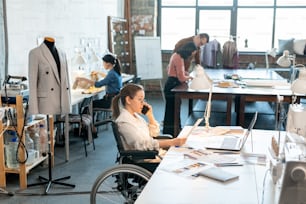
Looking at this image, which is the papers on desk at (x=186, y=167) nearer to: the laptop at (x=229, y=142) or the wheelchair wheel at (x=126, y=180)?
the wheelchair wheel at (x=126, y=180)

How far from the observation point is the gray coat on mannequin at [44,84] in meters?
3.68

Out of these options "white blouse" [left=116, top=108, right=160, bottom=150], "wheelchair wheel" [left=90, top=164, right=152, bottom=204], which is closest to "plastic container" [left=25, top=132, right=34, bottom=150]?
"wheelchair wheel" [left=90, top=164, right=152, bottom=204]

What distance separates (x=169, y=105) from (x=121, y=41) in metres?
3.36

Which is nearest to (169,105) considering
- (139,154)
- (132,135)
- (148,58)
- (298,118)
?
(132,135)

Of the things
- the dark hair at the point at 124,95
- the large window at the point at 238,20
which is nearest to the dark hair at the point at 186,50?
the dark hair at the point at 124,95

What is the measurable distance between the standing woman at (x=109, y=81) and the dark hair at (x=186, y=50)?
0.87 meters

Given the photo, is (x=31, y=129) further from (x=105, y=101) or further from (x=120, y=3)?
(x=120, y=3)

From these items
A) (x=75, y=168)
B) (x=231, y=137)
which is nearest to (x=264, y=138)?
(x=231, y=137)

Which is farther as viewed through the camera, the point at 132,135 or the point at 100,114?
the point at 100,114

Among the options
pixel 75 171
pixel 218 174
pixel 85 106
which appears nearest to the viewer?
pixel 218 174

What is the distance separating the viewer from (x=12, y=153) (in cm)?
387

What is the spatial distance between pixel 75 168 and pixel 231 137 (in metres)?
1.95

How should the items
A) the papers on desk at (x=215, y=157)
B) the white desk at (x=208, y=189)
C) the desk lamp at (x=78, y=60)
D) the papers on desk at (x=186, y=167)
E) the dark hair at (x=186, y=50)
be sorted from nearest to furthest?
the white desk at (x=208, y=189)
the papers on desk at (x=186, y=167)
the papers on desk at (x=215, y=157)
the dark hair at (x=186, y=50)
the desk lamp at (x=78, y=60)

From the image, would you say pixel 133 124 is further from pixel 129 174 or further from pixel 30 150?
pixel 30 150
